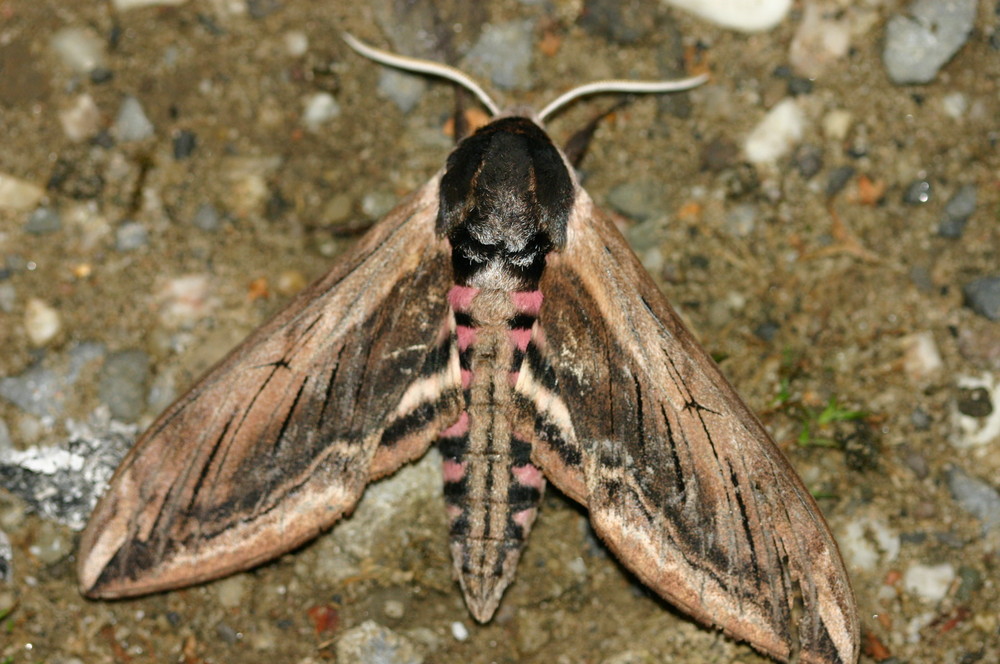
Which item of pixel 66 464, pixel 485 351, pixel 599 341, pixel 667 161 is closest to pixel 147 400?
pixel 66 464

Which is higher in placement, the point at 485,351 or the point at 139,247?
the point at 485,351

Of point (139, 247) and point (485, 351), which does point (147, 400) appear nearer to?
point (139, 247)

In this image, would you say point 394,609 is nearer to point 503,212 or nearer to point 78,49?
point 503,212

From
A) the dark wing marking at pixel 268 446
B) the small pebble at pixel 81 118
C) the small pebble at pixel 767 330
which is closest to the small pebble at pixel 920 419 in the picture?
the small pebble at pixel 767 330

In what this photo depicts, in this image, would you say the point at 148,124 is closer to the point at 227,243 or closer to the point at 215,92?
the point at 215,92

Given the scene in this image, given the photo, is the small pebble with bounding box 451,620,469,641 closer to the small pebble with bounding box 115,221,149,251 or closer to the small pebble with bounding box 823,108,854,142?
the small pebble with bounding box 115,221,149,251

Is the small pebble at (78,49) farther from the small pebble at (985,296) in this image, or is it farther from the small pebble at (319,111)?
the small pebble at (985,296)

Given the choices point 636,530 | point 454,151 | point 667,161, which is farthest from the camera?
point 667,161

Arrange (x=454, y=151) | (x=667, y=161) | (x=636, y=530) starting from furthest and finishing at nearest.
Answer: (x=667, y=161) → (x=454, y=151) → (x=636, y=530)

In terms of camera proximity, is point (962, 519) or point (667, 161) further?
point (667, 161)

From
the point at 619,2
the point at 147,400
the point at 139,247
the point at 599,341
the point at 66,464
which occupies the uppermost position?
the point at 619,2
